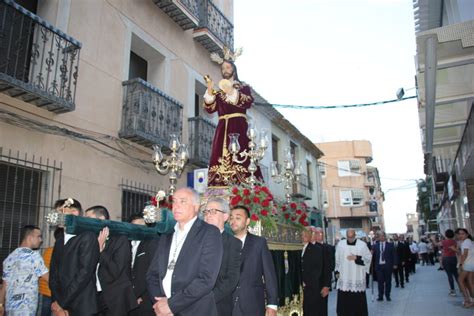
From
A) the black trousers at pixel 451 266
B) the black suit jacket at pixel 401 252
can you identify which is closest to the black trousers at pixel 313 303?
the black trousers at pixel 451 266

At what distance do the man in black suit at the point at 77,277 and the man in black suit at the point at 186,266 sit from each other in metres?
0.81

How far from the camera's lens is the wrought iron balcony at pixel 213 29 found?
11.2m

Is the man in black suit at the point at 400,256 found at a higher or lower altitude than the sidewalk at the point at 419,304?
higher

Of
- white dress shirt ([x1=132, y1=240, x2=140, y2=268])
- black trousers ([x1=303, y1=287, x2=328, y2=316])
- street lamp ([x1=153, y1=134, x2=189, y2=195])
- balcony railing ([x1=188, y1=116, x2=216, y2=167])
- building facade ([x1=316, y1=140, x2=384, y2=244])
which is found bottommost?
black trousers ([x1=303, y1=287, x2=328, y2=316])

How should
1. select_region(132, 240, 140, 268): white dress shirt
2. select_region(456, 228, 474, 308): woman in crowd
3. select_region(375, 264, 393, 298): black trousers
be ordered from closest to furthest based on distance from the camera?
select_region(132, 240, 140, 268): white dress shirt → select_region(456, 228, 474, 308): woman in crowd → select_region(375, 264, 393, 298): black trousers

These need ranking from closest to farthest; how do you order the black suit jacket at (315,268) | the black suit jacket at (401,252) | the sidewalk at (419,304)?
the black suit jacket at (315,268) → the sidewalk at (419,304) → the black suit jacket at (401,252)

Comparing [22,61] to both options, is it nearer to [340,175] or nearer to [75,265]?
[75,265]

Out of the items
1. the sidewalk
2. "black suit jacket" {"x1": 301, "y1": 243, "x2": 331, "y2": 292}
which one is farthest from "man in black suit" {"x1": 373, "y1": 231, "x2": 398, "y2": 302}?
"black suit jacket" {"x1": 301, "y1": 243, "x2": 331, "y2": 292}

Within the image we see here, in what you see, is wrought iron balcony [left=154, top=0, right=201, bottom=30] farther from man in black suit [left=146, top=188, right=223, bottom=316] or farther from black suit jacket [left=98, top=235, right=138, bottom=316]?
man in black suit [left=146, top=188, right=223, bottom=316]

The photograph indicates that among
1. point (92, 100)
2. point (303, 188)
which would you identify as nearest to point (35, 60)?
point (92, 100)

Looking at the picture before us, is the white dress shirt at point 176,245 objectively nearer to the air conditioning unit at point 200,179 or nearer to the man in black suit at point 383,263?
the air conditioning unit at point 200,179

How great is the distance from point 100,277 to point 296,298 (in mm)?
2907

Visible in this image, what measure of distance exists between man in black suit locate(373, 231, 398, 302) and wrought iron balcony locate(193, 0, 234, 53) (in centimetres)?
691

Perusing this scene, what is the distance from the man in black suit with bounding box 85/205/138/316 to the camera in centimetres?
406
